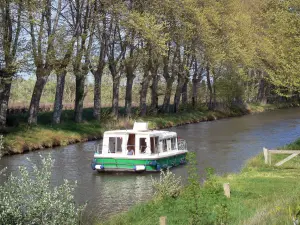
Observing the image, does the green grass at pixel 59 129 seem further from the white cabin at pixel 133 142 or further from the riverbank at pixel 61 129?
the white cabin at pixel 133 142

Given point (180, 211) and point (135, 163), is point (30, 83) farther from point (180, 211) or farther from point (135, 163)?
point (180, 211)

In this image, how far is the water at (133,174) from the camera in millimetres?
20594

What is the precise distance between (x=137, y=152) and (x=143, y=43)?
25922 millimetres

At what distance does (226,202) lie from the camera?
53.4ft

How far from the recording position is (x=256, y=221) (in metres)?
10.2

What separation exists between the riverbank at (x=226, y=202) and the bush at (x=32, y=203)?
322cm

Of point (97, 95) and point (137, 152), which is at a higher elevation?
point (97, 95)

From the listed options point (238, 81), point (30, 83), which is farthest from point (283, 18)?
point (30, 83)

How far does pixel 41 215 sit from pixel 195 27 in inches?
1800

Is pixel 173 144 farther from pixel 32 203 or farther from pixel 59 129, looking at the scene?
pixel 32 203

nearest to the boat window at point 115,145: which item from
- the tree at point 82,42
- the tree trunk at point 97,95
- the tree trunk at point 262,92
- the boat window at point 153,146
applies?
the boat window at point 153,146

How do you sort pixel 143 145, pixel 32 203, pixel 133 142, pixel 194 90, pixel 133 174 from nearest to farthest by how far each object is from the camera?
pixel 32 203
pixel 133 174
pixel 143 145
pixel 133 142
pixel 194 90

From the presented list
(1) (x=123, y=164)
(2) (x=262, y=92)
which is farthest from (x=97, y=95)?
(2) (x=262, y=92)

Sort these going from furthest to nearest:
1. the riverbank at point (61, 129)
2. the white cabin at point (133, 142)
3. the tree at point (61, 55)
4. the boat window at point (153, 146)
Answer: the tree at point (61, 55) → the riverbank at point (61, 129) → the boat window at point (153, 146) → the white cabin at point (133, 142)
